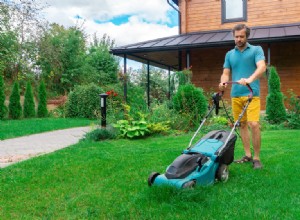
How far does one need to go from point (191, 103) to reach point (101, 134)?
2.48 metres

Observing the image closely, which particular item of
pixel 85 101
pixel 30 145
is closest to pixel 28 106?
pixel 85 101

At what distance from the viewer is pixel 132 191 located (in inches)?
142

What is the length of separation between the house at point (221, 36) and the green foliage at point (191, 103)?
3.82m

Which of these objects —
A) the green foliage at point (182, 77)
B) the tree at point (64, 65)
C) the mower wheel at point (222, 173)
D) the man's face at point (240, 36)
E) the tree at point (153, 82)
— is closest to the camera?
the mower wheel at point (222, 173)

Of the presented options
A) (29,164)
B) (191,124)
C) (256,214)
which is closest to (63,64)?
(191,124)

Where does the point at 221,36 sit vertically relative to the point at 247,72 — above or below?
above

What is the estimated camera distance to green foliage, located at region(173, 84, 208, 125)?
876 cm

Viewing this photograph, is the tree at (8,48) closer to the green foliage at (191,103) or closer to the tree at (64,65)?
the tree at (64,65)

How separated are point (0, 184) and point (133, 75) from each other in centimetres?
1490

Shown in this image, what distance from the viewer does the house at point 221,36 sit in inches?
501

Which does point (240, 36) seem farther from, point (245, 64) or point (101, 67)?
point (101, 67)

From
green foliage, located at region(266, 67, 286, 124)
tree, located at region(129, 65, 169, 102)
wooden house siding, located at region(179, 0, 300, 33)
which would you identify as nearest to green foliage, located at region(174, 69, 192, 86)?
green foliage, located at region(266, 67, 286, 124)

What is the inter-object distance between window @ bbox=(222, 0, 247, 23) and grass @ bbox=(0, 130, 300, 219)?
979 cm

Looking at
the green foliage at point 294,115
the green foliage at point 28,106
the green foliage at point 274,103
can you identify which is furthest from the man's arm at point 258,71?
the green foliage at point 28,106
